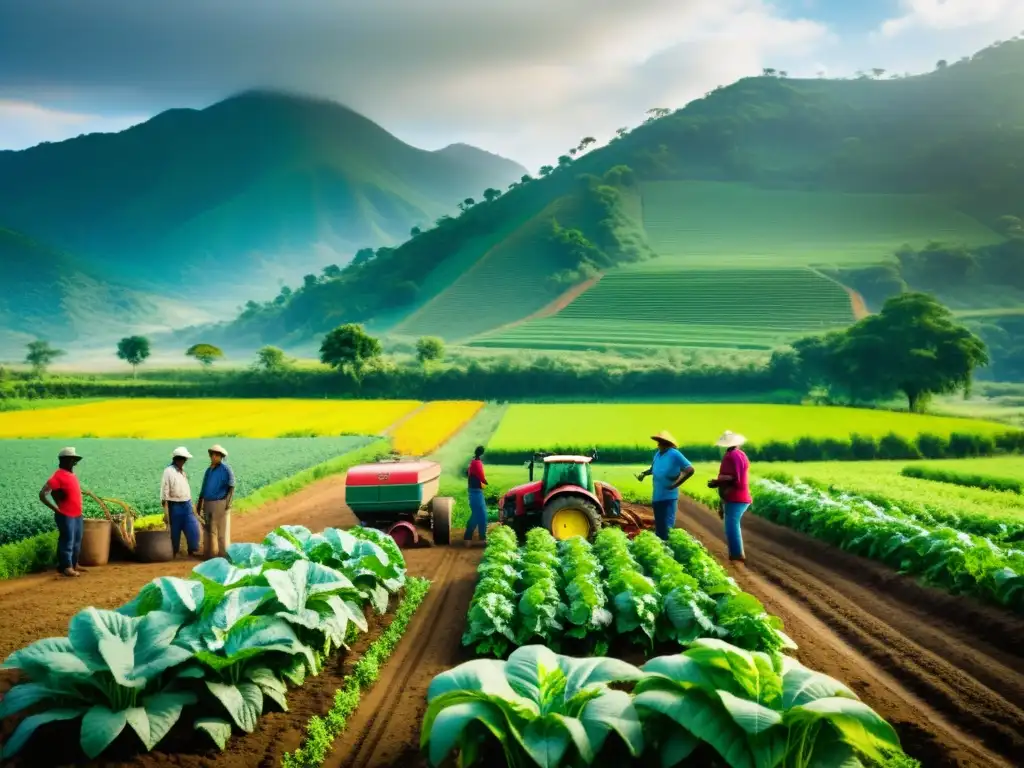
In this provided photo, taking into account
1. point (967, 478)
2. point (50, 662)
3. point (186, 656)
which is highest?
point (50, 662)

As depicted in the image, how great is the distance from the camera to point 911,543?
39.4 ft

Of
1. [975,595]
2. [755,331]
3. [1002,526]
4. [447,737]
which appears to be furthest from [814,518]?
[755,331]

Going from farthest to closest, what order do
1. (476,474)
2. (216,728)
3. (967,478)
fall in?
(967,478) → (476,474) → (216,728)

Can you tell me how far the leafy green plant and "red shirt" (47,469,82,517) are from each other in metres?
10.3

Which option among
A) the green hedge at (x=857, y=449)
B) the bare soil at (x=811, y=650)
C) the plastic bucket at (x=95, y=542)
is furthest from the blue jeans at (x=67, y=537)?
the green hedge at (x=857, y=449)

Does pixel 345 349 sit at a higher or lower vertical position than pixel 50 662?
lower

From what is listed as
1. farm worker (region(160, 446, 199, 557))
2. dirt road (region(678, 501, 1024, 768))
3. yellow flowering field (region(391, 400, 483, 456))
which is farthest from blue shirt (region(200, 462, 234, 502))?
yellow flowering field (region(391, 400, 483, 456))

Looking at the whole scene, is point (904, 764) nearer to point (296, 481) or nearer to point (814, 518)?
point (814, 518)

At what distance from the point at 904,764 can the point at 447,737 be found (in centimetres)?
336

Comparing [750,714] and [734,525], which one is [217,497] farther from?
[750,714]

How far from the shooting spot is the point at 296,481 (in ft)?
76.2

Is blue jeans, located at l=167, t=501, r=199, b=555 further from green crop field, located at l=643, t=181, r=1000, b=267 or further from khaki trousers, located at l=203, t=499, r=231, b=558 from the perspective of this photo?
green crop field, located at l=643, t=181, r=1000, b=267

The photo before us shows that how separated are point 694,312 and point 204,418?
71726mm

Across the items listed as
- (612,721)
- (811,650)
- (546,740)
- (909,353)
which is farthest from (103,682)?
(909,353)
